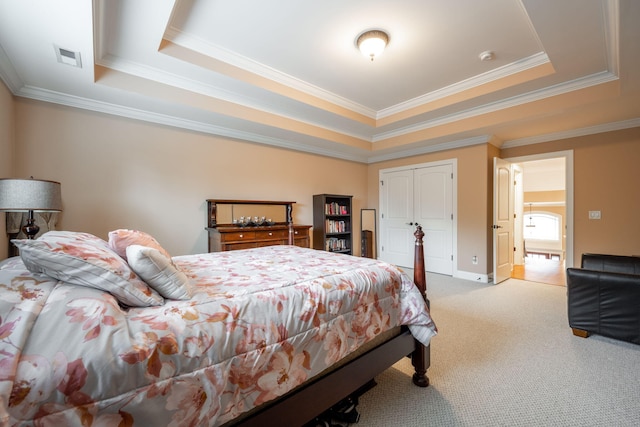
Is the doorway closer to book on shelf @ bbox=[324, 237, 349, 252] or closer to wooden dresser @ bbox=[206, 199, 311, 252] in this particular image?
book on shelf @ bbox=[324, 237, 349, 252]

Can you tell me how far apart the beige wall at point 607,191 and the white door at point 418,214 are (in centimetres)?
167

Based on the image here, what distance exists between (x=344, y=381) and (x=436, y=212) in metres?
4.03

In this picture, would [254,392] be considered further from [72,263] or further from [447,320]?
[447,320]

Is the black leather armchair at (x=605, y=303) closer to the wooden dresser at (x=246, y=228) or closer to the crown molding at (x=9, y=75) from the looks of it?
the wooden dresser at (x=246, y=228)

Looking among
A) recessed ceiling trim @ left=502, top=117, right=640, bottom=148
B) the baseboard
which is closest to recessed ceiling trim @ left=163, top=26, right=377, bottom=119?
recessed ceiling trim @ left=502, top=117, right=640, bottom=148

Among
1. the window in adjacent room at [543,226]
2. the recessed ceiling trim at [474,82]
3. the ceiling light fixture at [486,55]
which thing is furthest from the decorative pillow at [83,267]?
the window in adjacent room at [543,226]

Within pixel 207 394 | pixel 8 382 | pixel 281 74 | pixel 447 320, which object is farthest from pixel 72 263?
pixel 447 320

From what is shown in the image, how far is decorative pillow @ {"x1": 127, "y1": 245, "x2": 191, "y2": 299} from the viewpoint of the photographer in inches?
44.4

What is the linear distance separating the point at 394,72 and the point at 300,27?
124cm

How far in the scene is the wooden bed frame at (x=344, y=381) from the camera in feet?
3.70

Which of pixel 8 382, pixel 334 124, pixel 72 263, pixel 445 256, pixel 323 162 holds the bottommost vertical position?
pixel 445 256

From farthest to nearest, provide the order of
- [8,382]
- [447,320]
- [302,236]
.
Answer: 1. [302,236]
2. [447,320]
3. [8,382]

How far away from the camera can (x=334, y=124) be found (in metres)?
4.17

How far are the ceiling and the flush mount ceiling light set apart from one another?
67 millimetres
